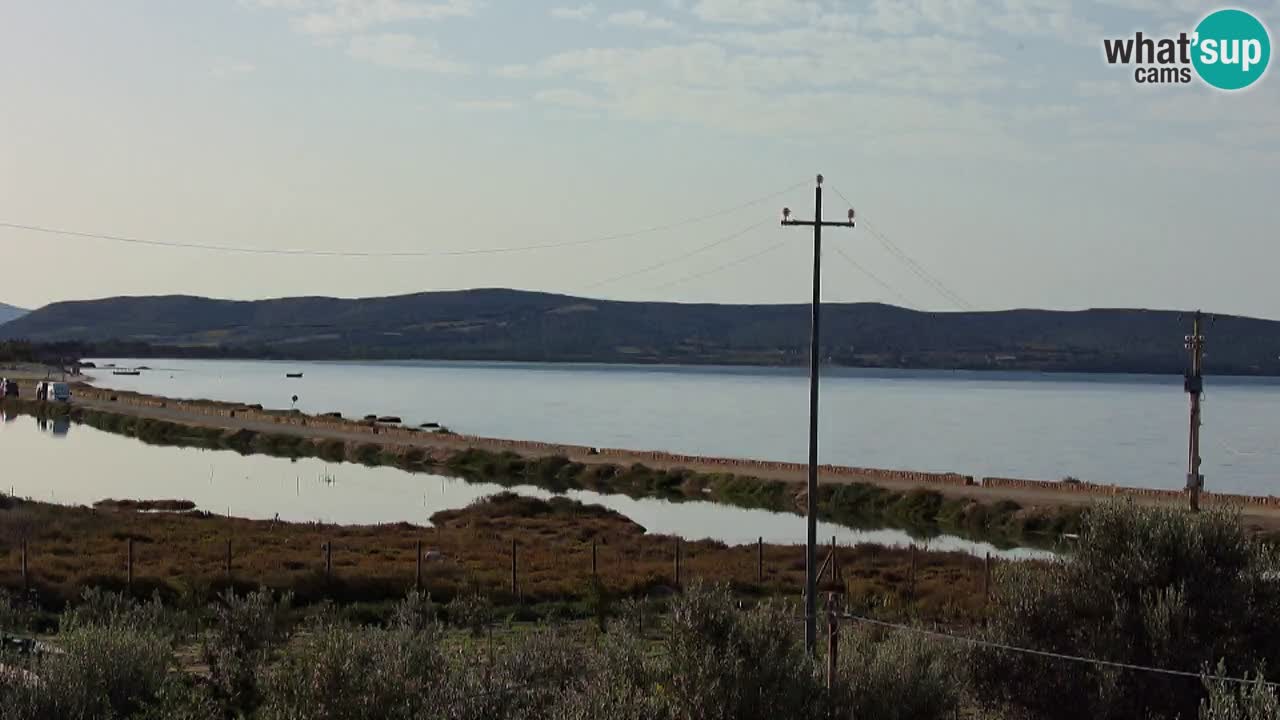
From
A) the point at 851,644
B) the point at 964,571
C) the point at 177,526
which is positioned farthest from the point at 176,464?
the point at 851,644

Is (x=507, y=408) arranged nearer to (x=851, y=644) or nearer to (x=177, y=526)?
(x=177, y=526)

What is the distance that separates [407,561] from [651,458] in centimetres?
5063

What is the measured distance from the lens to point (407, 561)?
37.7 m

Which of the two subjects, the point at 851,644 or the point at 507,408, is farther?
the point at 507,408

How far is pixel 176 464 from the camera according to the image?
81875mm

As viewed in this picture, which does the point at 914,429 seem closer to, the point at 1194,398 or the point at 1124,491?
the point at 1124,491

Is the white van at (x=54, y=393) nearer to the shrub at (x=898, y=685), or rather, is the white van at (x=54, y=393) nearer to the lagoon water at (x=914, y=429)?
the lagoon water at (x=914, y=429)

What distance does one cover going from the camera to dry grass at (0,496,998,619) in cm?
3052

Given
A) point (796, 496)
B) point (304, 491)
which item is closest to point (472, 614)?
point (796, 496)

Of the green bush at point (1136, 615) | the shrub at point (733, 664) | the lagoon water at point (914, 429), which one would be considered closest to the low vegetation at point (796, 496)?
the lagoon water at point (914, 429)

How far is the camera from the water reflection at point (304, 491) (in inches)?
2223

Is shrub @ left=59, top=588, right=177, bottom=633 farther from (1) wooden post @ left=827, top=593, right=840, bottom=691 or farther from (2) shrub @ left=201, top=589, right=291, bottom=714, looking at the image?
(1) wooden post @ left=827, top=593, right=840, bottom=691

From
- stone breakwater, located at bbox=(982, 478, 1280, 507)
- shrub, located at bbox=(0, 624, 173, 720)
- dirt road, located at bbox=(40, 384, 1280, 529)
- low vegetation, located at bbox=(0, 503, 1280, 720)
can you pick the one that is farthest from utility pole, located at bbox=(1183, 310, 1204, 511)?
shrub, located at bbox=(0, 624, 173, 720)

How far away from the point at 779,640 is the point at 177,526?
34.0m
